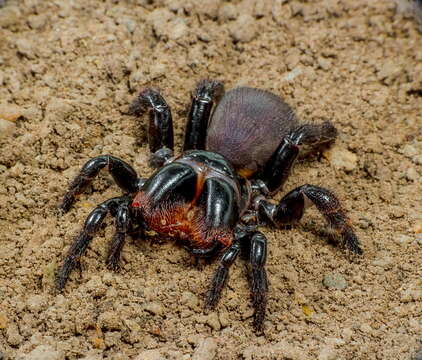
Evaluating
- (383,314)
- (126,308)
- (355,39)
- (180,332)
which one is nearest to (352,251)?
(383,314)

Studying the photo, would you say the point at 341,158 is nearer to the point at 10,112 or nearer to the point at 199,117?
the point at 199,117

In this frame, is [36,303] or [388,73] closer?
[36,303]

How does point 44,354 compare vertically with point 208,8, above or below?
below

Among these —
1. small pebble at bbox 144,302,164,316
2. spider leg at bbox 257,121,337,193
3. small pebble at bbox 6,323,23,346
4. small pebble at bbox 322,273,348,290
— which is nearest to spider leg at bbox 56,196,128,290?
small pebble at bbox 6,323,23,346

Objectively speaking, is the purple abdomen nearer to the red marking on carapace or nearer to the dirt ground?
the dirt ground

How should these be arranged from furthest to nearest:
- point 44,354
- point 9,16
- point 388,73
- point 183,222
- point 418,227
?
point 9,16
point 388,73
point 418,227
point 183,222
point 44,354

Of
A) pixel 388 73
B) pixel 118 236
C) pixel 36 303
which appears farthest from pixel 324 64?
pixel 36 303
